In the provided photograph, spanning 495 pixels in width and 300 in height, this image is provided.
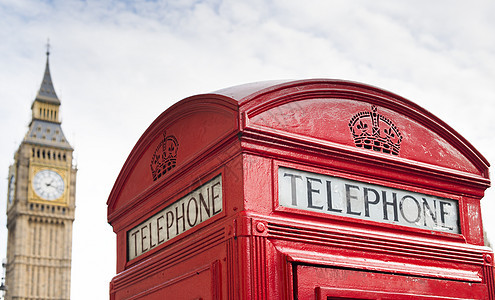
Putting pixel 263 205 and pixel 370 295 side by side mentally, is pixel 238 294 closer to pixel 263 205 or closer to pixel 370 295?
pixel 263 205

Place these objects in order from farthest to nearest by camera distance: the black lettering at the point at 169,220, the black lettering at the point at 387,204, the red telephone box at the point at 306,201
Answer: the black lettering at the point at 169,220 < the black lettering at the point at 387,204 < the red telephone box at the point at 306,201

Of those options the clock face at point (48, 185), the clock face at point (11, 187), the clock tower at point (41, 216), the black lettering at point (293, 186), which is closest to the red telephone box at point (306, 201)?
the black lettering at point (293, 186)

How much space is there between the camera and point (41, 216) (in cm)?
5178

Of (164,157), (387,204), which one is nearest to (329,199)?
(387,204)

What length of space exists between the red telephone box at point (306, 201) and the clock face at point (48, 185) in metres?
51.6

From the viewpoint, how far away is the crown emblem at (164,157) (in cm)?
265

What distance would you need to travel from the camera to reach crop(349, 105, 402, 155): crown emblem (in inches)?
98.5

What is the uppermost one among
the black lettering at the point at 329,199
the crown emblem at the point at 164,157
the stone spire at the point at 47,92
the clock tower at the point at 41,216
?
the stone spire at the point at 47,92

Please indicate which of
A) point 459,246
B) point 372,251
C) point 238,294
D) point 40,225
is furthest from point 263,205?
point 40,225

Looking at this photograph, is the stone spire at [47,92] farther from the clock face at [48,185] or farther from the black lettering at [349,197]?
the black lettering at [349,197]

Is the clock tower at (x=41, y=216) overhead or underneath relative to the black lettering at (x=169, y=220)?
overhead

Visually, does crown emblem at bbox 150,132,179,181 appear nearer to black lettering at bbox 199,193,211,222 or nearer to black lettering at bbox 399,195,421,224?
black lettering at bbox 199,193,211,222

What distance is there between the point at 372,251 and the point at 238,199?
0.53 meters

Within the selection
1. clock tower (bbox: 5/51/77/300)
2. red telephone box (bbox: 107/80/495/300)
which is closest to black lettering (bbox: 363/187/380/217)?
red telephone box (bbox: 107/80/495/300)
